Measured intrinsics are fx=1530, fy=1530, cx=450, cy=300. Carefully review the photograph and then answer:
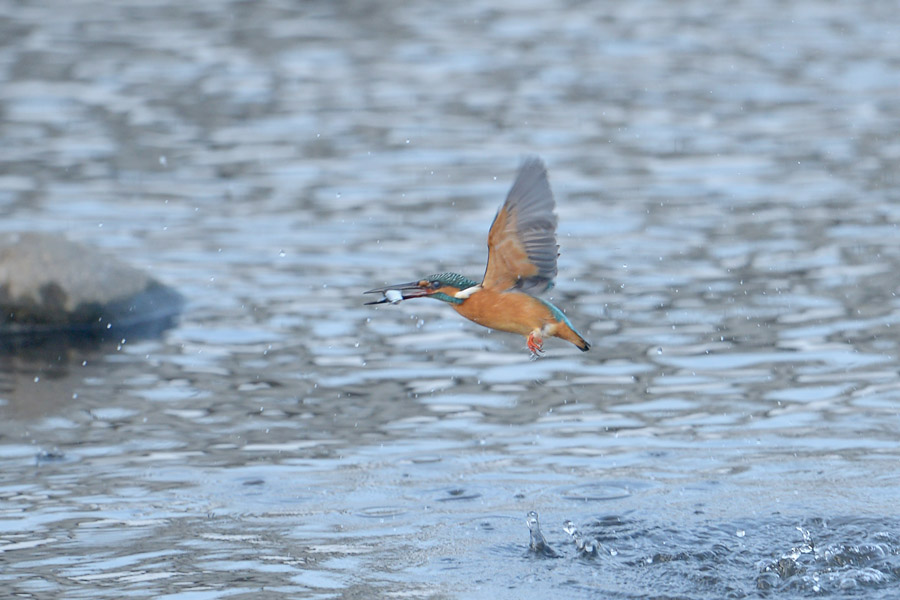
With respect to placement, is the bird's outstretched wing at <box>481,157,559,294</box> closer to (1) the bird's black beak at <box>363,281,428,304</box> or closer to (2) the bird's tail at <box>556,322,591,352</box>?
(2) the bird's tail at <box>556,322,591,352</box>

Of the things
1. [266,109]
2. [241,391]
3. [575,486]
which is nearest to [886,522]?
[575,486]

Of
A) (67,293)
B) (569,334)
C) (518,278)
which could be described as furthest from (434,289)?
(67,293)

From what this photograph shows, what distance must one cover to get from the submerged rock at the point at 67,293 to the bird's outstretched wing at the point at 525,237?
14.4 feet

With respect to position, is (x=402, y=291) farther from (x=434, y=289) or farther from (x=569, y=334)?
(x=569, y=334)

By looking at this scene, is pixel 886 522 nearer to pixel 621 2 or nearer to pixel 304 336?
pixel 304 336

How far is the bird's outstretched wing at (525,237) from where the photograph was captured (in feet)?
18.7

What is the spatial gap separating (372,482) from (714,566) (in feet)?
5.68

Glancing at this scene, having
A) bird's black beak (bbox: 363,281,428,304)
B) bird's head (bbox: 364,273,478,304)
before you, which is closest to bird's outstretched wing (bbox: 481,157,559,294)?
bird's head (bbox: 364,273,478,304)

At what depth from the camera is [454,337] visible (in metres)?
9.41

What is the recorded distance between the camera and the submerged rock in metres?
9.79

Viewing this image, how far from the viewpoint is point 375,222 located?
1182 centimetres

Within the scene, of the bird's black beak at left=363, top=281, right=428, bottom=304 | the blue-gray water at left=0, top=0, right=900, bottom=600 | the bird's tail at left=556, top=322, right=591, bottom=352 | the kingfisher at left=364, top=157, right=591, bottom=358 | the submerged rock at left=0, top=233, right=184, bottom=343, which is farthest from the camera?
the submerged rock at left=0, top=233, right=184, bottom=343

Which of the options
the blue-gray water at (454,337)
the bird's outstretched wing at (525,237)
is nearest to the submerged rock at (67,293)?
the blue-gray water at (454,337)

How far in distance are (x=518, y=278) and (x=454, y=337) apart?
138 inches
